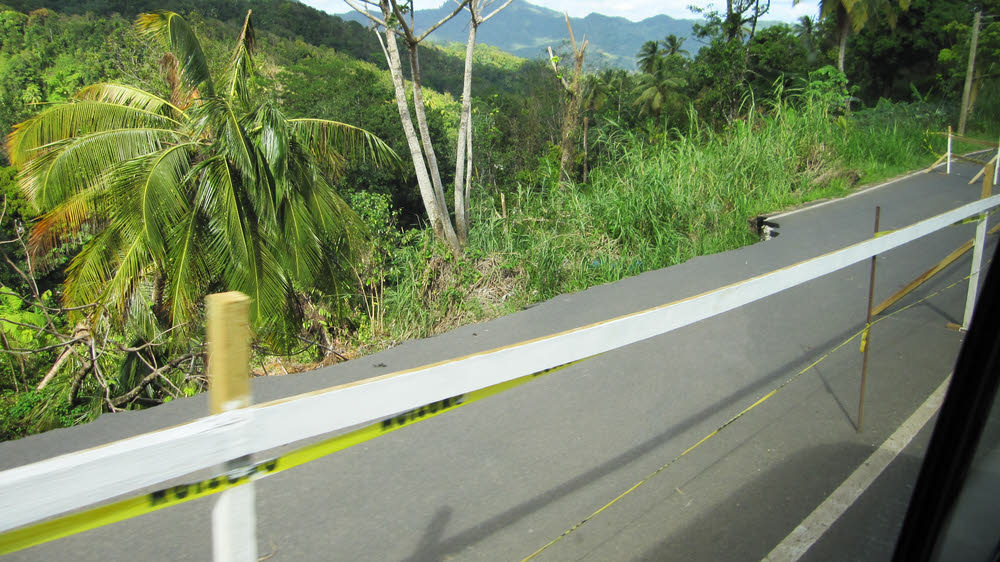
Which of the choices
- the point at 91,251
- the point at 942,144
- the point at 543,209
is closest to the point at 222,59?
the point at 91,251

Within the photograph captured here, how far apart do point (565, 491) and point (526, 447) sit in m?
0.45

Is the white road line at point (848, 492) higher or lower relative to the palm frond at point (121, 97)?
lower

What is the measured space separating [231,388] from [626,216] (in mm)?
7995

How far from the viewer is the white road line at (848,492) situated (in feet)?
7.75

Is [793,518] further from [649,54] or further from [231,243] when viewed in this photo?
[649,54]

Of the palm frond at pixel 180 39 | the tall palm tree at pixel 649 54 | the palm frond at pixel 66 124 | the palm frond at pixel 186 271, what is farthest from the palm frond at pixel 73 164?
the tall palm tree at pixel 649 54

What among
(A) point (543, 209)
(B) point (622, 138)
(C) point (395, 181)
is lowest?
(C) point (395, 181)

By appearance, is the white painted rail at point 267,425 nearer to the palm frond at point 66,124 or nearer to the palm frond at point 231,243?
the palm frond at point 231,243

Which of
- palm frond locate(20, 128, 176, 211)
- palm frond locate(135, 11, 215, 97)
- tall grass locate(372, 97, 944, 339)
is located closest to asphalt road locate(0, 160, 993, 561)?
tall grass locate(372, 97, 944, 339)

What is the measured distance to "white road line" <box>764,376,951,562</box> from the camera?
236 cm

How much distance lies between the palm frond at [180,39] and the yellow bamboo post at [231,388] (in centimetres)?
1128

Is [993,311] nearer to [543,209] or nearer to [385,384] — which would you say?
[385,384]

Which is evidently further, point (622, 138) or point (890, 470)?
point (622, 138)

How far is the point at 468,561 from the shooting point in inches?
90.8
